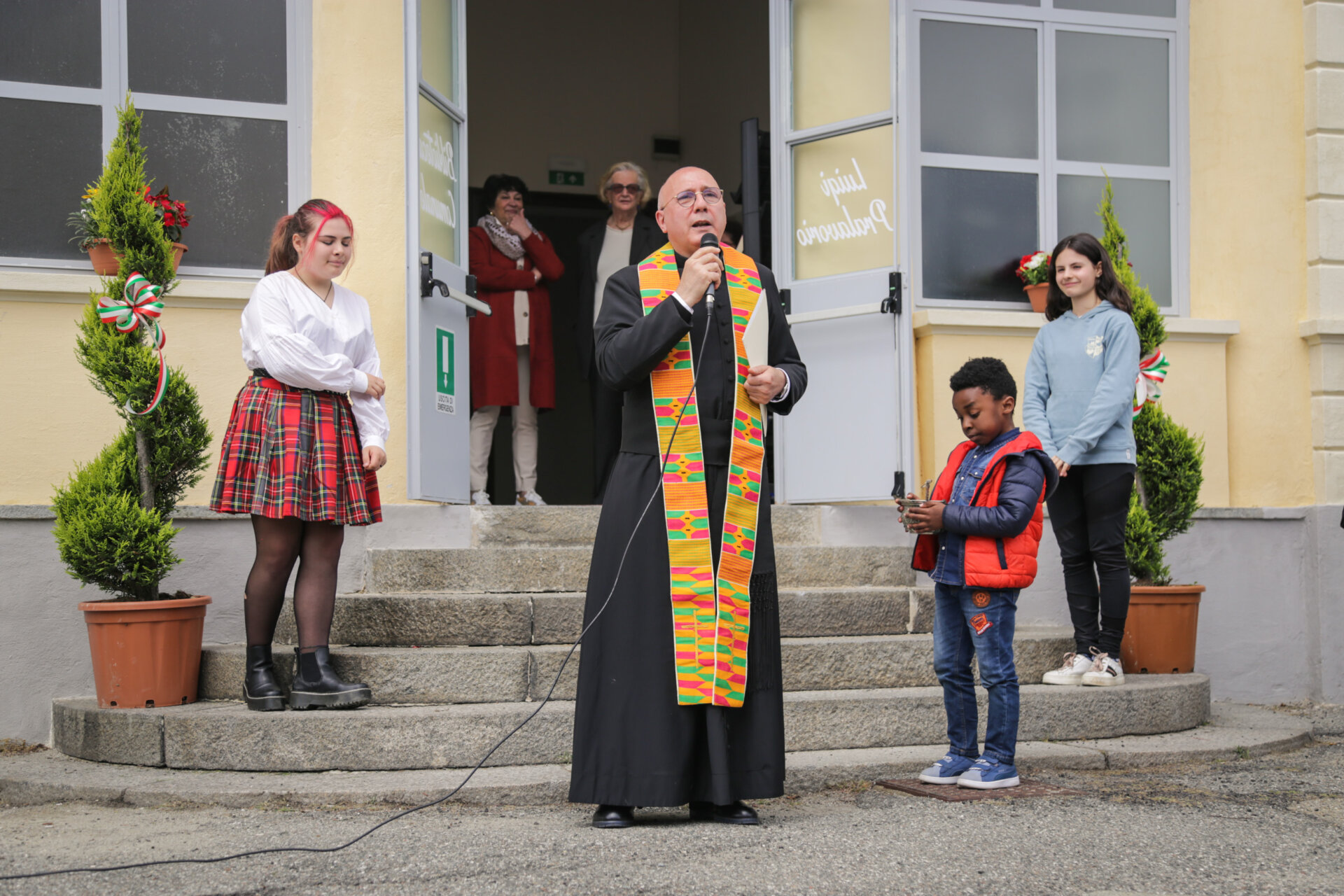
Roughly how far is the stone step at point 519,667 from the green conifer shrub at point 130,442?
1.59ft

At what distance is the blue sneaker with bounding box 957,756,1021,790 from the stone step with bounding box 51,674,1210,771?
0.57 m

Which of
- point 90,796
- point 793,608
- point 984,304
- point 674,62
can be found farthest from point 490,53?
point 90,796

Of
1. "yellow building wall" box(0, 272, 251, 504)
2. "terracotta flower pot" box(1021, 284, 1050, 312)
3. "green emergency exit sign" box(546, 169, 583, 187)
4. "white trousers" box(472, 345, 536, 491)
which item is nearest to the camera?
"yellow building wall" box(0, 272, 251, 504)

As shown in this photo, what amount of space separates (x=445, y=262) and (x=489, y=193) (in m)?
1.28

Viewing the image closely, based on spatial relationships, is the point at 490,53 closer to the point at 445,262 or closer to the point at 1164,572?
the point at 445,262

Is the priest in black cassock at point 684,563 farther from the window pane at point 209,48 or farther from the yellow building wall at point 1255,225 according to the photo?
the yellow building wall at point 1255,225

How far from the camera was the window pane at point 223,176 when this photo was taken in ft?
19.2

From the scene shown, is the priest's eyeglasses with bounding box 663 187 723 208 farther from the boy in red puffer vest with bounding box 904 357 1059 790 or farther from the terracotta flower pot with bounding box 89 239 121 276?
the terracotta flower pot with bounding box 89 239 121 276

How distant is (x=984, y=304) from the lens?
6.59 meters

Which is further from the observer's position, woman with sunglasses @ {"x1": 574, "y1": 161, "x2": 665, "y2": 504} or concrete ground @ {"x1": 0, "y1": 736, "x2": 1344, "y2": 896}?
woman with sunglasses @ {"x1": 574, "y1": 161, "x2": 665, "y2": 504}

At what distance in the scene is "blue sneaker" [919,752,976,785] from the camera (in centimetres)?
405

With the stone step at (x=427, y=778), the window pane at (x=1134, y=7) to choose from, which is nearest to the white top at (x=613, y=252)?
the window pane at (x=1134, y=7)

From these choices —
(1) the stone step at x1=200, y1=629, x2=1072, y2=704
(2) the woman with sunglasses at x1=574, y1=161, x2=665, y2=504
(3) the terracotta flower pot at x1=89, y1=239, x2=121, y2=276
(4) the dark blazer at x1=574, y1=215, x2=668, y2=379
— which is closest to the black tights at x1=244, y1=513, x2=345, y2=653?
(1) the stone step at x1=200, y1=629, x2=1072, y2=704

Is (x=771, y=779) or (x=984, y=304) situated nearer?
(x=771, y=779)
